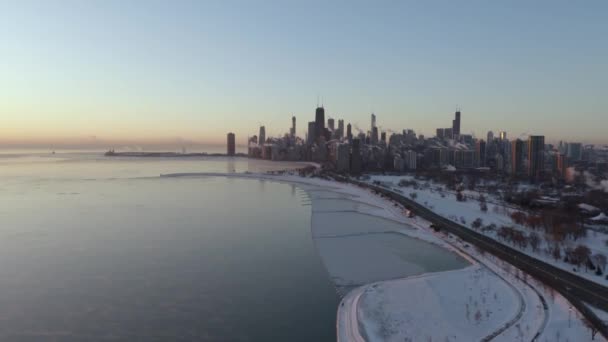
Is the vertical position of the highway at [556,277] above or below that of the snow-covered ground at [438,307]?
above

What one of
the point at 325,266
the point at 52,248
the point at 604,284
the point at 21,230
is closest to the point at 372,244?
the point at 325,266

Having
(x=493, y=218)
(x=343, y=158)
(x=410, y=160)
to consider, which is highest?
(x=343, y=158)

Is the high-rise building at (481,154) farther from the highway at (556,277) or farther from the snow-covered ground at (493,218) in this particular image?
the highway at (556,277)

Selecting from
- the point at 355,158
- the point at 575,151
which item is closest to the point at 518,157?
the point at 355,158

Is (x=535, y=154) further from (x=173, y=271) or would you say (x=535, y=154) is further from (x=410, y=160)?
(x=173, y=271)

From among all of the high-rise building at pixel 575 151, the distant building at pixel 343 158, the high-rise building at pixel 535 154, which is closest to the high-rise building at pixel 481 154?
the high-rise building at pixel 535 154

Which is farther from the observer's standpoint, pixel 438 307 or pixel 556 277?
pixel 556 277

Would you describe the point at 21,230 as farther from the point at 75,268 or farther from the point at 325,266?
the point at 325,266
